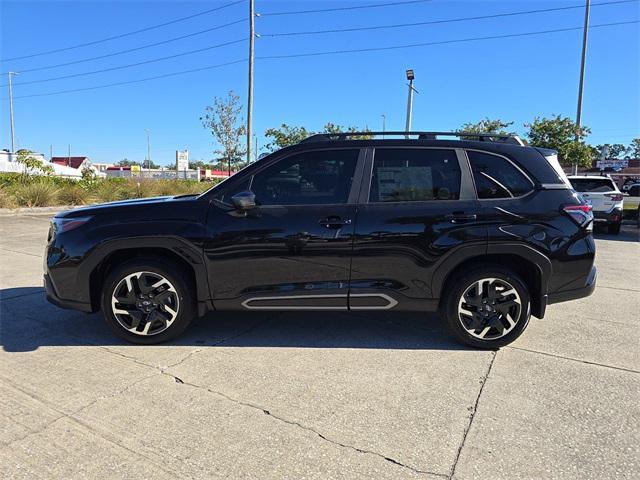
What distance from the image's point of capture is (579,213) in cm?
401

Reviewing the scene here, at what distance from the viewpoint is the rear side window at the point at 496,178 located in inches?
158

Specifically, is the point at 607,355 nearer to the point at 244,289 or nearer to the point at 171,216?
the point at 244,289

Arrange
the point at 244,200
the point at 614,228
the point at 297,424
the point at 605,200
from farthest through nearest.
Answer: the point at 614,228
the point at 605,200
the point at 244,200
the point at 297,424

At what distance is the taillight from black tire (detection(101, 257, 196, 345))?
3.30m

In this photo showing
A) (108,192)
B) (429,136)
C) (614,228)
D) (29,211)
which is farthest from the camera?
(108,192)

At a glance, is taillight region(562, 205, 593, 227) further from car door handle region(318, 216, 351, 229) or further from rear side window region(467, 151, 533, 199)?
car door handle region(318, 216, 351, 229)

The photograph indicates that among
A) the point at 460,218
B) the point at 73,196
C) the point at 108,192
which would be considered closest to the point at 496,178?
the point at 460,218

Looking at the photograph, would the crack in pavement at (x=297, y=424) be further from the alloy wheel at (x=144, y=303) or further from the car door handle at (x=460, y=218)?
the car door handle at (x=460, y=218)

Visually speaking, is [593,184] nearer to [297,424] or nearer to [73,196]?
[297,424]

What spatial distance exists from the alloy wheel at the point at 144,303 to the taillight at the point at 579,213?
11.2 feet

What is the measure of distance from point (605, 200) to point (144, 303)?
13.0m

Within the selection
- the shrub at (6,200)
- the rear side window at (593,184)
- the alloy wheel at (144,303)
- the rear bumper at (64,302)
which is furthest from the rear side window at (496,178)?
the shrub at (6,200)

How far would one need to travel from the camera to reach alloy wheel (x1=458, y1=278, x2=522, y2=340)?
13.1 ft

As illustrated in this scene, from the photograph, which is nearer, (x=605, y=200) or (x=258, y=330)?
(x=258, y=330)
